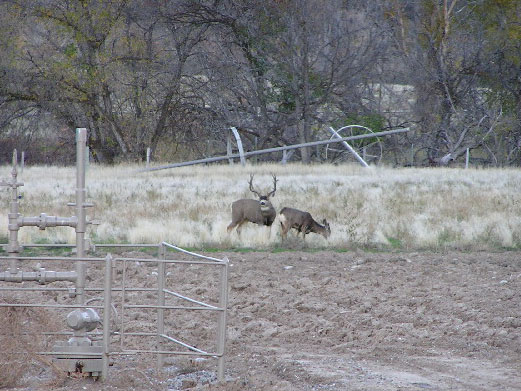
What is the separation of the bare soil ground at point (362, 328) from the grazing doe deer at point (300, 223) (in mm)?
2845

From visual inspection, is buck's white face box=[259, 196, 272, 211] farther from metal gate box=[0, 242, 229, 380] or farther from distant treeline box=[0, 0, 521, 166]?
distant treeline box=[0, 0, 521, 166]

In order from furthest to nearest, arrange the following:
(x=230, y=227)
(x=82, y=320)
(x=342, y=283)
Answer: (x=230, y=227) < (x=342, y=283) < (x=82, y=320)

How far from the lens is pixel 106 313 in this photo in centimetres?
689

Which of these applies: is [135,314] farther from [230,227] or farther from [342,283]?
[230,227]

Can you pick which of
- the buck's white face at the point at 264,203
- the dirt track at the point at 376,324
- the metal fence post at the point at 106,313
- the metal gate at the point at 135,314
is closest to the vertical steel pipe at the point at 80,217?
the metal gate at the point at 135,314

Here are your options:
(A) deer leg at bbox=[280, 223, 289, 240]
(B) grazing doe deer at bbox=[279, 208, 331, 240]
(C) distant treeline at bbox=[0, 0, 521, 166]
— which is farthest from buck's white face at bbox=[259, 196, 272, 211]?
(C) distant treeline at bbox=[0, 0, 521, 166]

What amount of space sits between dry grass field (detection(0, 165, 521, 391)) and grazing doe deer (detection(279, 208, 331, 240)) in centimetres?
22

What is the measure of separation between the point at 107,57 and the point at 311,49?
9340mm

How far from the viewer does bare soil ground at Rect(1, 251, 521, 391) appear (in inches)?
293

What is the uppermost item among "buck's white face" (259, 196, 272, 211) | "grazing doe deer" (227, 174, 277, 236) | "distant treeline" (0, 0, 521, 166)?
"distant treeline" (0, 0, 521, 166)

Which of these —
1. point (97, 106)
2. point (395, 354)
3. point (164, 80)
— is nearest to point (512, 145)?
point (164, 80)

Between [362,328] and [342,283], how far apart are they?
2774 mm

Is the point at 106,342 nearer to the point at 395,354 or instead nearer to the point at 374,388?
the point at 374,388

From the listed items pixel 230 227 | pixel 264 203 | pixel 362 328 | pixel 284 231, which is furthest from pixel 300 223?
pixel 362 328
